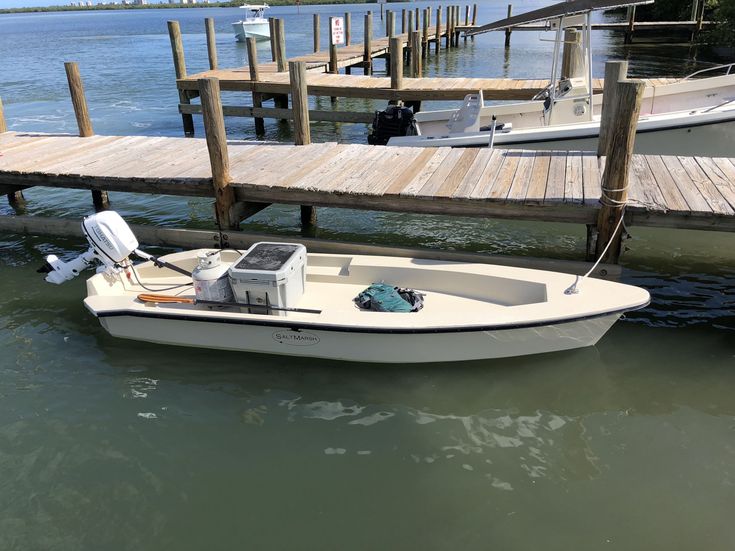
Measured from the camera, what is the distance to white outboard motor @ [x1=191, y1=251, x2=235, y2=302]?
208 inches

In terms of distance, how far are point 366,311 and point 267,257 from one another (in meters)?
1.04

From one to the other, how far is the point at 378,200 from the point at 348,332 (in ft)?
6.09

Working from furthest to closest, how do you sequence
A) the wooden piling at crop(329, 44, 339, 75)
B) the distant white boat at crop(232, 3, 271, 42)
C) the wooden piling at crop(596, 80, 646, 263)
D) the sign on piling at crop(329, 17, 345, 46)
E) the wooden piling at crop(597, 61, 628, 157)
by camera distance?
the distant white boat at crop(232, 3, 271, 42)
the wooden piling at crop(329, 44, 339, 75)
the sign on piling at crop(329, 17, 345, 46)
the wooden piling at crop(597, 61, 628, 157)
the wooden piling at crop(596, 80, 646, 263)

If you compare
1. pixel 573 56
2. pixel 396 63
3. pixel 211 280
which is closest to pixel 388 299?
pixel 211 280

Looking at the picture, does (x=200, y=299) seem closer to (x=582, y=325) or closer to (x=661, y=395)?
(x=582, y=325)

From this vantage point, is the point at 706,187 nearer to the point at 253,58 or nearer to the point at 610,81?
the point at 610,81

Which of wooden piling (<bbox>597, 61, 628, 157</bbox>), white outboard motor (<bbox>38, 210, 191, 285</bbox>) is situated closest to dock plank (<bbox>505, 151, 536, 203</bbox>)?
wooden piling (<bbox>597, 61, 628, 157</bbox>)

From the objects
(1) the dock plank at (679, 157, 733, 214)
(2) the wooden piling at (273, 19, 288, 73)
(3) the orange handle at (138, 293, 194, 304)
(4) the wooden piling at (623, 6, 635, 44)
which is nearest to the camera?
(1) the dock plank at (679, 157, 733, 214)

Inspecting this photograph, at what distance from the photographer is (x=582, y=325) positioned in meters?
5.02

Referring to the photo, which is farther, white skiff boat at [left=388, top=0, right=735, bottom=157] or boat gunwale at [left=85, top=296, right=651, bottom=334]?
white skiff boat at [left=388, top=0, right=735, bottom=157]

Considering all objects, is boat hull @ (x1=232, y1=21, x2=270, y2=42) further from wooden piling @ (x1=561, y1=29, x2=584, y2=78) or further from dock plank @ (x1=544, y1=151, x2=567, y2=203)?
dock plank @ (x1=544, y1=151, x2=567, y2=203)

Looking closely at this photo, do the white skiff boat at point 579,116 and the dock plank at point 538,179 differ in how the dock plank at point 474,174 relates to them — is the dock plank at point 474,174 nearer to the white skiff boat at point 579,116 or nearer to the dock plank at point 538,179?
the dock plank at point 538,179

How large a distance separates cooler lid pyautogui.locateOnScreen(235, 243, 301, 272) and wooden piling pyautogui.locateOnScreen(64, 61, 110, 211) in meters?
4.53

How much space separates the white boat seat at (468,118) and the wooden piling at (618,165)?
13.8 feet
